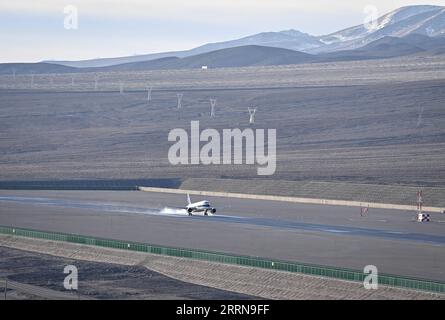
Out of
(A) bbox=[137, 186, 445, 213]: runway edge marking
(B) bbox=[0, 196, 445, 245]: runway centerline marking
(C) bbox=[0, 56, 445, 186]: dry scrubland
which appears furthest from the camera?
(C) bbox=[0, 56, 445, 186]: dry scrubland

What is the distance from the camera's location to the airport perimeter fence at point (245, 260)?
47.8 meters

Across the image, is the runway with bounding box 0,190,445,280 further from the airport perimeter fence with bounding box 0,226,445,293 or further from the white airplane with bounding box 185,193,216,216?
the airport perimeter fence with bounding box 0,226,445,293

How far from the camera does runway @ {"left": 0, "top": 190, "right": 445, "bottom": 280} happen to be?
59.4m

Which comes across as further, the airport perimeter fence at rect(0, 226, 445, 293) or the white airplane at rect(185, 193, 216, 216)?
the white airplane at rect(185, 193, 216, 216)

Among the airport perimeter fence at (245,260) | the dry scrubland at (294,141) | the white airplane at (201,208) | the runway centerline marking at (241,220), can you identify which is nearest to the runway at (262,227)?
the runway centerline marking at (241,220)

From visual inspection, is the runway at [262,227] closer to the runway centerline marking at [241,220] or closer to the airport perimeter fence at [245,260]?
the runway centerline marking at [241,220]

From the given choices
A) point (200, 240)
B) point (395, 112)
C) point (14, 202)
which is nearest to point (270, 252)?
point (200, 240)

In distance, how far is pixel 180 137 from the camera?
17150cm

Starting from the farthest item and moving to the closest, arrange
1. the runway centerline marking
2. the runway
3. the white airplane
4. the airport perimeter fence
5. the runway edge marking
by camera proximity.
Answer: the runway edge marking → the white airplane → the runway centerline marking → the runway → the airport perimeter fence

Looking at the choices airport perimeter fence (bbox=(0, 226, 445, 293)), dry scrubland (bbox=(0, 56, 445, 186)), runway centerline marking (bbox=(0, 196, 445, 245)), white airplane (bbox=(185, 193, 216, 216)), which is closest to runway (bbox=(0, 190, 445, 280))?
runway centerline marking (bbox=(0, 196, 445, 245))

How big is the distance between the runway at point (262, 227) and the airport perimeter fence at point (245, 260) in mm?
2983

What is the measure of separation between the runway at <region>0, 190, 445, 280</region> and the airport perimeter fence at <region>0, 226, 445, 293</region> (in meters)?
2.98

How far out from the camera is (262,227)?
73.9 m
